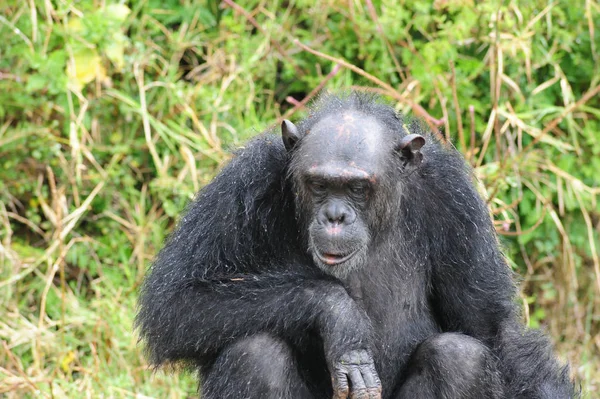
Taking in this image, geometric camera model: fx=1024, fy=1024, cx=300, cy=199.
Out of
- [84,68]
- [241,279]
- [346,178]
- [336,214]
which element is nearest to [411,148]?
[346,178]

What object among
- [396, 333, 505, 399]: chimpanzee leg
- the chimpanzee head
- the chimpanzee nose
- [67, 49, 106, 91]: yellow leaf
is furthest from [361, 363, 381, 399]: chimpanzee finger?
[67, 49, 106, 91]: yellow leaf

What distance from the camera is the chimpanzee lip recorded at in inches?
207

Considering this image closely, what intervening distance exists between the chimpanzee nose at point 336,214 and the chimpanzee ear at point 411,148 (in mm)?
522

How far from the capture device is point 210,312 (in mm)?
5379

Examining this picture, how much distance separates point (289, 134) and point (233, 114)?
3155 millimetres

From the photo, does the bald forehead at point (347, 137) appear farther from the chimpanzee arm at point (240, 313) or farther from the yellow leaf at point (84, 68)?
the yellow leaf at point (84, 68)

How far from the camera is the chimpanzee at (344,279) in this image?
5238 millimetres

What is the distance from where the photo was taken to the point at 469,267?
228 inches

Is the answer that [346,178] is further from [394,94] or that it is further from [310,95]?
→ [310,95]

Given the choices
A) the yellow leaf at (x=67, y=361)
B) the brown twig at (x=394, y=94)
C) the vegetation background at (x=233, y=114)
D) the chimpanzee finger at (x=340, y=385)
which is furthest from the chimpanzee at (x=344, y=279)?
the vegetation background at (x=233, y=114)

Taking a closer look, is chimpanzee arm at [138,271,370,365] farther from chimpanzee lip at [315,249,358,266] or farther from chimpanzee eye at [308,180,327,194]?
chimpanzee eye at [308,180,327,194]

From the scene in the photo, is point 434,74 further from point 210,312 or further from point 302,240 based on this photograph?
point 210,312

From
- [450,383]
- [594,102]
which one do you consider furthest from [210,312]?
[594,102]

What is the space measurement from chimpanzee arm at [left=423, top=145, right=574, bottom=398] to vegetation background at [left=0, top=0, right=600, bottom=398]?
1.92 m
